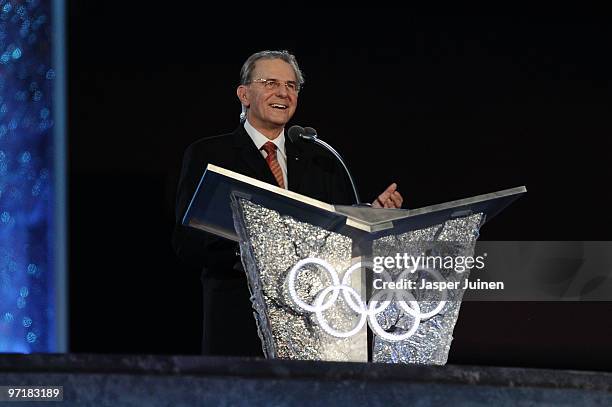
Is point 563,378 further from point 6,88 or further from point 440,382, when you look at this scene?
point 6,88

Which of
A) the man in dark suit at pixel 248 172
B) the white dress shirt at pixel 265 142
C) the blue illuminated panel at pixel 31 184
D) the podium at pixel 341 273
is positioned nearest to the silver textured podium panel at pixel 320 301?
the podium at pixel 341 273

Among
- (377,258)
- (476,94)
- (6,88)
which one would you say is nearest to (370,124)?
(476,94)

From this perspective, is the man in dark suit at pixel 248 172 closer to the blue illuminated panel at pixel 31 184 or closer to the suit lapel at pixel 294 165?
the suit lapel at pixel 294 165

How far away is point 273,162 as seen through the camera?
2.10m

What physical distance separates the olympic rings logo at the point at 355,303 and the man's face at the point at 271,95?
0.54 m

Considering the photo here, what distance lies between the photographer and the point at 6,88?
11.1ft

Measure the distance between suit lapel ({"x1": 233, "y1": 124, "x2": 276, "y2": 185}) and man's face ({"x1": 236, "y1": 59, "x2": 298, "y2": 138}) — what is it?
0.06m

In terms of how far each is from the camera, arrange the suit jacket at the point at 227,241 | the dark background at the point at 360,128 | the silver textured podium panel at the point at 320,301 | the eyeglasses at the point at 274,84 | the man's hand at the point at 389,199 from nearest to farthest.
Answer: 1. the silver textured podium panel at the point at 320,301
2. the man's hand at the point at 389,199
3. the suit jacket at the point at 227,241
4. the eyeglasses at the point at 274,84
5. the dark background at the point at 360,128

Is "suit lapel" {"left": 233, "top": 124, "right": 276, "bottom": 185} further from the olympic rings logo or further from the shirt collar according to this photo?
the olympic rings logo

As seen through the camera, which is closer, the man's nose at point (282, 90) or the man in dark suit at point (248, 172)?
the man in dark suit at point (248, 172)

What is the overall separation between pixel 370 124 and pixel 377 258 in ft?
5.78

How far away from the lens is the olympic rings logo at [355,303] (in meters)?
1.62

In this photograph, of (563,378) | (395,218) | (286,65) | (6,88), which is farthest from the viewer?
(6,88)

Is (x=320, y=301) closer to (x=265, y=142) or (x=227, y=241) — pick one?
(x=227, y=241)
